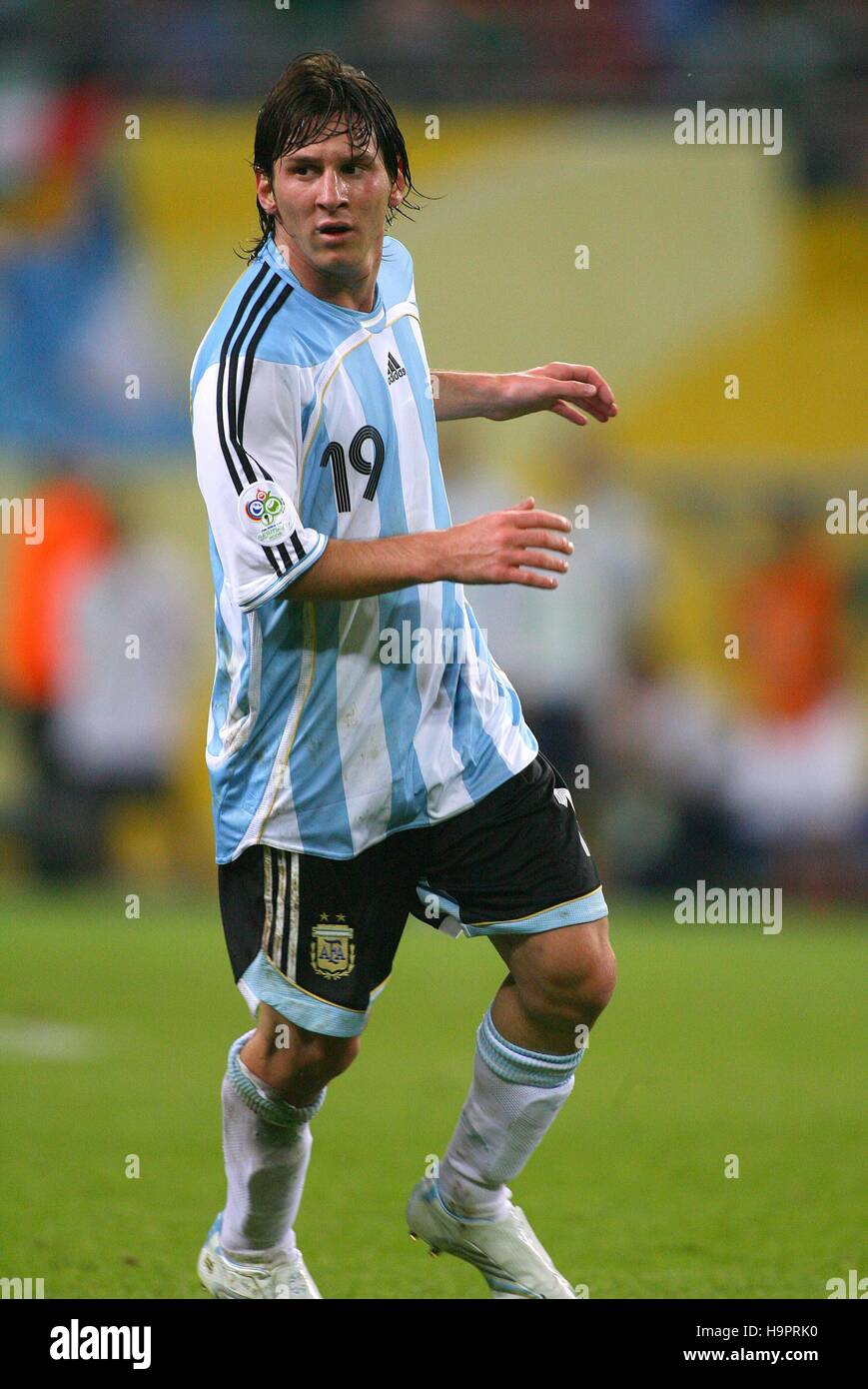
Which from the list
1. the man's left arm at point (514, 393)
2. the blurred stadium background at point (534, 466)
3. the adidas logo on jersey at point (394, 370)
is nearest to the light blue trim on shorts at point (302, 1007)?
the adidas logo on jersey at point (394, 370)

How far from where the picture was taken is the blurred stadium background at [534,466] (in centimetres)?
901

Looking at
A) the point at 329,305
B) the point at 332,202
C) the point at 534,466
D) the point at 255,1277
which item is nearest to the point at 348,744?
the point at 329,305

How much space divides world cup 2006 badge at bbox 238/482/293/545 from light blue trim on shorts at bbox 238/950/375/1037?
34.8 inches

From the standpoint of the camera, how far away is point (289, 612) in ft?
12.1

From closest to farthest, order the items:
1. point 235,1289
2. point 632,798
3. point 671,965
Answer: point 235,1289 → point 671,965 → point 632,798

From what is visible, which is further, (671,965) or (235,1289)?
(671,965)

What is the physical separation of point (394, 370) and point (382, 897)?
1.04m

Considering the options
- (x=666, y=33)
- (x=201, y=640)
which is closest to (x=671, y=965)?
(x=201, y=640)

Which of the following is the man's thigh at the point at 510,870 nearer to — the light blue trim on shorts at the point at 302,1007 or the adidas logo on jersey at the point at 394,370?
the light blue trim on shorts at the point at 302,1007

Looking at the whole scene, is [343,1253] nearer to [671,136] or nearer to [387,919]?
[387,919]

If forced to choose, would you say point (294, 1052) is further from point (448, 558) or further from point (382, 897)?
point (448, 558)

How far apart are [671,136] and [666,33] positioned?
1.36 m

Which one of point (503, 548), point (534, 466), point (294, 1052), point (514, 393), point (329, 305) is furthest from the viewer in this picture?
point (534, 466)

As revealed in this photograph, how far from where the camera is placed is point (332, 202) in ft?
11.6
